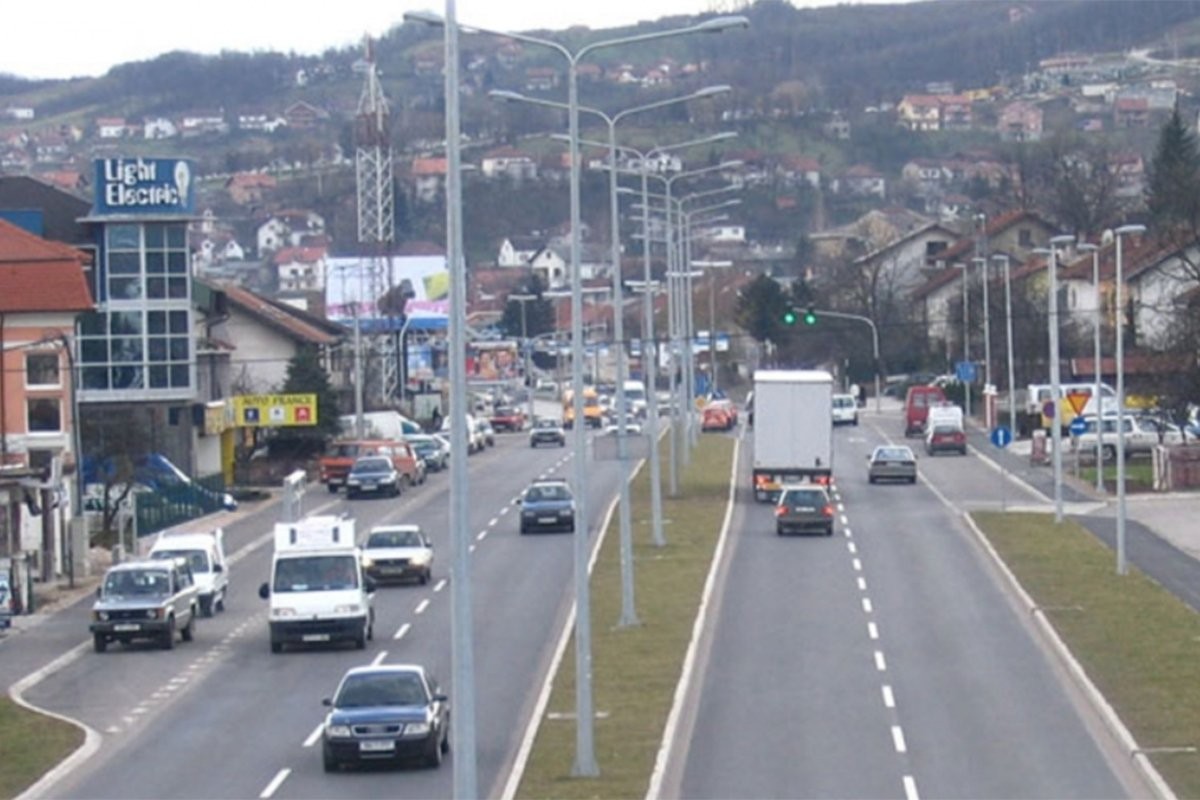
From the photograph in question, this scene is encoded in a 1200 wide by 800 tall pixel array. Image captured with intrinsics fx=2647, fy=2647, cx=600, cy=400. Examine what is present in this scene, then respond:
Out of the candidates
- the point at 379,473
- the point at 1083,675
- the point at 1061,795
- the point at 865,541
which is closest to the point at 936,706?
the point at 1083,675

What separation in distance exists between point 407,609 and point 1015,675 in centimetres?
1523

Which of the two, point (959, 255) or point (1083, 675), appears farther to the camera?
point (959, 255)

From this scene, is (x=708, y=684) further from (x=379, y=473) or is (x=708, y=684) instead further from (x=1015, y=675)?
(x=379, y=473)

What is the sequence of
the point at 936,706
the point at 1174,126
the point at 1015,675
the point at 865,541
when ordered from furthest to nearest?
the point at 1174,126, the point at 865,541, the point at 1015,675, the point at 936,706

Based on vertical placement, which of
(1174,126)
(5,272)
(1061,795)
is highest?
(1174,126)

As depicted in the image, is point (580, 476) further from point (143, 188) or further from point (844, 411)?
point (844, 411)

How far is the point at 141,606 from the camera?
46375 millimetres

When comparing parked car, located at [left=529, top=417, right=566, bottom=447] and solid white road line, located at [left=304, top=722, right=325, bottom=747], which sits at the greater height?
parked car, located at [left=529, top=417, right=566, bottom=447]

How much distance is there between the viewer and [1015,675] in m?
40.3

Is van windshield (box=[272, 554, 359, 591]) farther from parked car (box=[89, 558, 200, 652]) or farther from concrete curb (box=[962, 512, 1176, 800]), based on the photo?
concrete curb (box=[962, 512, 1176, 800])

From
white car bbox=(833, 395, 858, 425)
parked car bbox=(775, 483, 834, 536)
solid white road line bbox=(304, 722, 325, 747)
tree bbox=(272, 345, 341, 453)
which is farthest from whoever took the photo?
white car bbox=(833, 395, 858, 425)

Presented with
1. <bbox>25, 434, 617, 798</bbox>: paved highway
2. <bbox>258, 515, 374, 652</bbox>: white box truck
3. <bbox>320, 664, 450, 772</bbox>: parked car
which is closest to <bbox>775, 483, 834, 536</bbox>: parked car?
<bbox>25, 434, 617, 798</bbox>: paved highway

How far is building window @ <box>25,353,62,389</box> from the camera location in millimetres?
67938

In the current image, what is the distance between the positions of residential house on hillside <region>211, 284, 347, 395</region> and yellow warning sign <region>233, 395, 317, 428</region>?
16.1m
